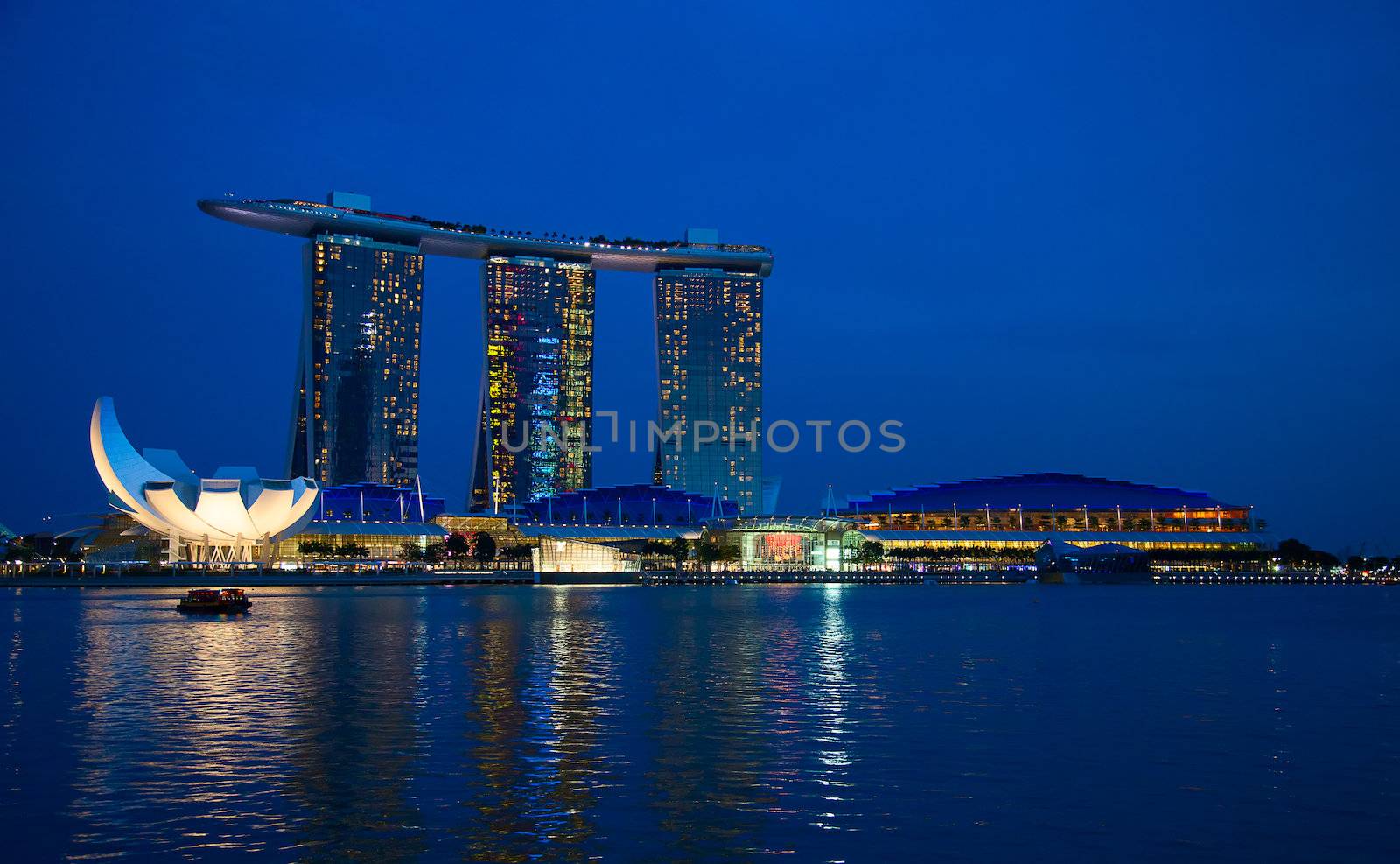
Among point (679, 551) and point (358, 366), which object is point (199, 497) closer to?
point (679, 551)

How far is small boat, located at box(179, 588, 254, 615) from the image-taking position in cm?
6681

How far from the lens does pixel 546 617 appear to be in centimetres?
6556

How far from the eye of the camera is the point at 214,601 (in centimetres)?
6731

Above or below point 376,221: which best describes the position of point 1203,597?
below

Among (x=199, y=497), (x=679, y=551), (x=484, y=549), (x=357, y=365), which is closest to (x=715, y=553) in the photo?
(x=679, y=551)

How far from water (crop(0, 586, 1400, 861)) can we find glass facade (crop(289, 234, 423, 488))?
449 feet

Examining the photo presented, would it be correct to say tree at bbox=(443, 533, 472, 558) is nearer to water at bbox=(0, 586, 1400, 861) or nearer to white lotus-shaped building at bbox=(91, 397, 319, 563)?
white lotus-shaped building at bbox=(91, 397, 319, 563)

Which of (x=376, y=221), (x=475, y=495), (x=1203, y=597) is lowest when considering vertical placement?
(x=1203, y=597)

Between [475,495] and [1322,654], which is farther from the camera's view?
[475,495]

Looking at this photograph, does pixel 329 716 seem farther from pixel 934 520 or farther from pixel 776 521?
pixel 934 520

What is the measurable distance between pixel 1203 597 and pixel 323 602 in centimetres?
6649

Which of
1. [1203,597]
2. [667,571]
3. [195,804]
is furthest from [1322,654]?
[667,571]

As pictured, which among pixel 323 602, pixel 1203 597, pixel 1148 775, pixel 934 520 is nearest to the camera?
pixel 1148 775

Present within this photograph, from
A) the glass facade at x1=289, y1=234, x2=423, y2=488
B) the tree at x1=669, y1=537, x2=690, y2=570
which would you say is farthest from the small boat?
the glass facade at x1=289, y1=234, x2=423, y2=488
